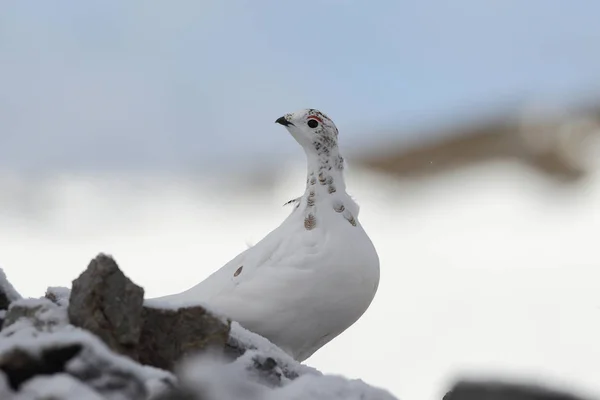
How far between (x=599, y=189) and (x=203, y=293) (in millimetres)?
8554

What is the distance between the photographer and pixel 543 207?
1172 centimetres

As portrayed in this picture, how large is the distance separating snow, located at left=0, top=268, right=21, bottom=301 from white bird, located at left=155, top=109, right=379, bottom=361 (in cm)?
87

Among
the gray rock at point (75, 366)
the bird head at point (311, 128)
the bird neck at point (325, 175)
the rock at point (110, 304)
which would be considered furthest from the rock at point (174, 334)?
the bird head at point (311, 128)

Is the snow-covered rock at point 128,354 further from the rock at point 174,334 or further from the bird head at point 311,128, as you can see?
the bird head at point 311,128

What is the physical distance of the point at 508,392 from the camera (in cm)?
257

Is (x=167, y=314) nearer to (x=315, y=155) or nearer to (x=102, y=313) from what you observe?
(x=102, y=313)

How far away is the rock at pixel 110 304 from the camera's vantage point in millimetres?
3025

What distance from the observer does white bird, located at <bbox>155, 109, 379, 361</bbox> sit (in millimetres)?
4406

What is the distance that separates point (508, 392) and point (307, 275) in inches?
76.3

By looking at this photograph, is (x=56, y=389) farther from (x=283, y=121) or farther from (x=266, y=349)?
(x=283, y=121)

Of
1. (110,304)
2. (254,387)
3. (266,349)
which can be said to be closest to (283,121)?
(266,349)

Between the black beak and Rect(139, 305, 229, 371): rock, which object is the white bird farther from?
Rect(139, 305, 229, 371): rock

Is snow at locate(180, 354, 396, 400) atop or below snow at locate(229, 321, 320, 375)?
below

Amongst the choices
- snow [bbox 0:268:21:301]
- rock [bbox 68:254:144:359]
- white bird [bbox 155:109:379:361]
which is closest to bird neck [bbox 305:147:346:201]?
white bird [bbox 155:109:379:361]
